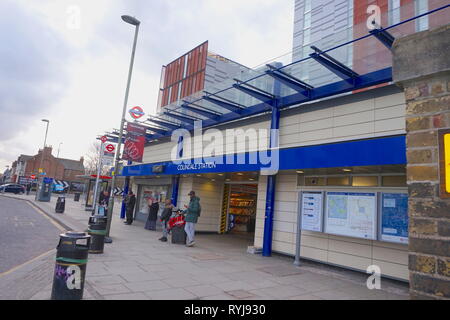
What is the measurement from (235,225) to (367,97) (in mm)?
9943

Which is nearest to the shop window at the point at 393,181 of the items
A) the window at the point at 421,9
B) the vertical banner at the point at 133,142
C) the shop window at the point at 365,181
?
the shop window at the point at 365,181

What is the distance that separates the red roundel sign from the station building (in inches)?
148

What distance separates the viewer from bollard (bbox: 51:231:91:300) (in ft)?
14.1

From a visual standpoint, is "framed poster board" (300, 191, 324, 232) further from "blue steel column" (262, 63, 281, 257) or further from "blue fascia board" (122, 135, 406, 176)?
"blue steel column" (262, 63, 281, 257)

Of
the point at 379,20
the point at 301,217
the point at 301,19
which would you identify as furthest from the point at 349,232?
the point at 301,19

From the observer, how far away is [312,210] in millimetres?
8500

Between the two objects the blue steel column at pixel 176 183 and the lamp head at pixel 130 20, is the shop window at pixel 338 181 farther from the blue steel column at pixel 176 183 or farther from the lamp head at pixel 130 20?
the lamp head at pixel 130 20

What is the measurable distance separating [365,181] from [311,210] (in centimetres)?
167

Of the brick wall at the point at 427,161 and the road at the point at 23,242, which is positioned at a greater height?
the brick wall at the point at 427,161

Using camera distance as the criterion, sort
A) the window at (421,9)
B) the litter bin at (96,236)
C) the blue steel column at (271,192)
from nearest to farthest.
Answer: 1. the window at (421,9)
2. the litter bin at (96,236)
3. the blue steel column at (271,192)

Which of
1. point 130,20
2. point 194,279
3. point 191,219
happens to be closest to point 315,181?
point 191,219

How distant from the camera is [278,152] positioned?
908 cm

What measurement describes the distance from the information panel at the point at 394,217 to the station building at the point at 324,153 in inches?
0.8

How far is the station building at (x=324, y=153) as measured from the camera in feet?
23.6
